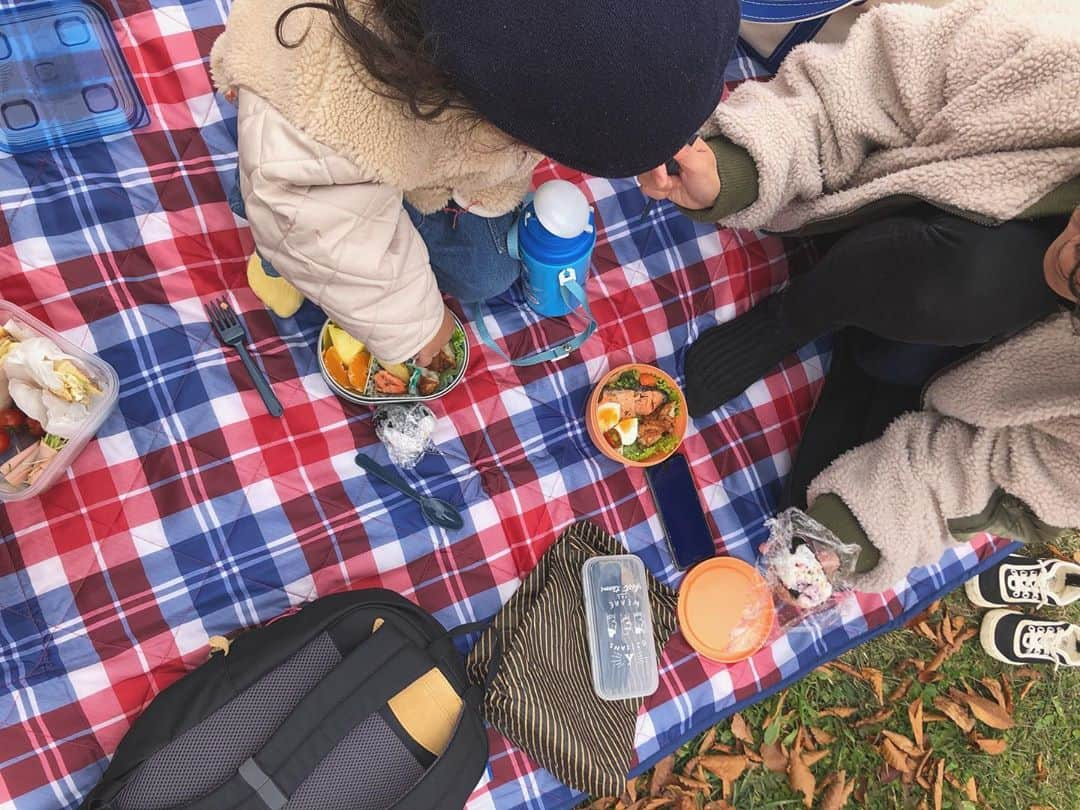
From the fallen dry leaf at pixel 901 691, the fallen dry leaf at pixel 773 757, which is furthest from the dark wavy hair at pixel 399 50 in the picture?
the fallen dry leaf at pixel 901 691

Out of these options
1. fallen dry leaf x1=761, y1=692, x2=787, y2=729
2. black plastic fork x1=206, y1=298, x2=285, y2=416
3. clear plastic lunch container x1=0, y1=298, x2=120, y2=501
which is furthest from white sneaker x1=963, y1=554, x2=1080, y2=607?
clear plastic lunch container x1=0, y1=298, x2=120, y2=501

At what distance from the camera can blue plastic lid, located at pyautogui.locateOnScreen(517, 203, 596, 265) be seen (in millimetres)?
1133

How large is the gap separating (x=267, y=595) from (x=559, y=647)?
19.7 inches

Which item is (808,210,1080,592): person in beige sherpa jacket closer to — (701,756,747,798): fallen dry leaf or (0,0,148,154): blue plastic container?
(701,756,747,798): fallen dry leaf

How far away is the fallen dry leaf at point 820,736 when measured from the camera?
5.12ft

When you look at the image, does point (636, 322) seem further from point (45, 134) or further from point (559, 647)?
point (45, 134)

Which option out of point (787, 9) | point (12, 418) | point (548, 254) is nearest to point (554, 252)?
point (548, 254)

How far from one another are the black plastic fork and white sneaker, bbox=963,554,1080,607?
1481mm

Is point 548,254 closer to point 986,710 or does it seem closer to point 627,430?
point 627,430

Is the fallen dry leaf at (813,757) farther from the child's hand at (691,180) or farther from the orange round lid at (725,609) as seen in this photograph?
the child's hand at (691,180)

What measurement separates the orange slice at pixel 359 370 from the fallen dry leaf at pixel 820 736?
3.83 ft

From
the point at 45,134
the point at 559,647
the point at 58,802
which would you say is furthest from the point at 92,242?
the point at 559,647

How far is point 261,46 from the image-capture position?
2.59 ft

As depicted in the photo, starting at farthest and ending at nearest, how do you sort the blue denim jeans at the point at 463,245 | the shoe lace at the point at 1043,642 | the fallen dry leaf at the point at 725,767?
1. the shoe lace at the point at 1043,642
2. the fallen dry leaf at the point at 725,767
3. the blue denim jeans at the point at 463,245
